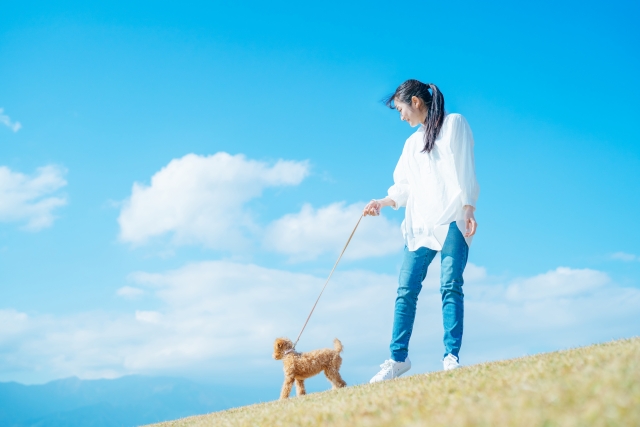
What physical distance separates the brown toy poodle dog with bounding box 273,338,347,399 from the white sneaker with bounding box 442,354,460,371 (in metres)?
1.92

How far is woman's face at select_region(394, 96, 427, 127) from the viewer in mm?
6559

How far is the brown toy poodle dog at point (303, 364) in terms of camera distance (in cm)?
739

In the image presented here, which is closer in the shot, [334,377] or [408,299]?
[408,299]

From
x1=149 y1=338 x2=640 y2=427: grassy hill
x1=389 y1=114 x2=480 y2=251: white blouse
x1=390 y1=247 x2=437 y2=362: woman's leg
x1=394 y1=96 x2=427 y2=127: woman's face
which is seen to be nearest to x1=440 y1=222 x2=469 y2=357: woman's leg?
x1=389 y1=114 x2=480 y2=251: white blouse

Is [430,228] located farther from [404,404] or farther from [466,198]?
[404,404]

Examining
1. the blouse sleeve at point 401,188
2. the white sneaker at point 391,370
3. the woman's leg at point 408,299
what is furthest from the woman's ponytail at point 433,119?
the white sneaker at point 391,370

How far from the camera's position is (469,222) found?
243 inches

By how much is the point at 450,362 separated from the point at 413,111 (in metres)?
2.78

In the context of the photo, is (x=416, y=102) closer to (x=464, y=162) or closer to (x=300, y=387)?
(x=464, y=162)

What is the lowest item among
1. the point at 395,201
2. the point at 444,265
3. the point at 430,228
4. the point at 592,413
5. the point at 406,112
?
the point at 592,413

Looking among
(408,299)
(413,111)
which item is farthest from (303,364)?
(413,111)

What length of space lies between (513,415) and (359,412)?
1.30 metres

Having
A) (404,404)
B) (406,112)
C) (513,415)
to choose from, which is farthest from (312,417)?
(406,112)

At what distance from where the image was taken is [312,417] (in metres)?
3.96
